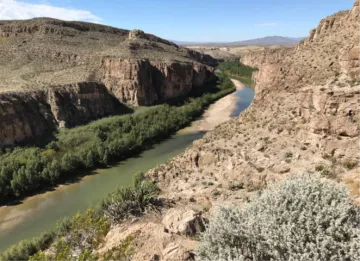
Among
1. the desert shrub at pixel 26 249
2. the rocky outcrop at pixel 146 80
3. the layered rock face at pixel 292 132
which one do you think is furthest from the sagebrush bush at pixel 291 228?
the rocky outcrop at pixel 146 80

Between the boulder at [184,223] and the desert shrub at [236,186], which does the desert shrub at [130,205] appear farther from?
the desert shrub at [236,186]

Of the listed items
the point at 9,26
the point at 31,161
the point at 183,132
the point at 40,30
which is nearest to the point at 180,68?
the point at 183,132

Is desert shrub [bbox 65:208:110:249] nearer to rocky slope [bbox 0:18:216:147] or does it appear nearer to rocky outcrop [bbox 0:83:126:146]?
rocky outcrop [bbox 0:83:126:146]

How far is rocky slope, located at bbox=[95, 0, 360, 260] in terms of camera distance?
1202cm

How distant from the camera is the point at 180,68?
72.1 meters

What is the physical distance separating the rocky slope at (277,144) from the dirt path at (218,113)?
80.3ft

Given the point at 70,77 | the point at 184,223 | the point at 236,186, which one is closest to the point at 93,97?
the point at 70,77

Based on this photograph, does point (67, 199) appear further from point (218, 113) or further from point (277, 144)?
point (218, 113)

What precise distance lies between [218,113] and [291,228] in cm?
5427

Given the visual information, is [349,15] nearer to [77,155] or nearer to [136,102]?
[77,155]

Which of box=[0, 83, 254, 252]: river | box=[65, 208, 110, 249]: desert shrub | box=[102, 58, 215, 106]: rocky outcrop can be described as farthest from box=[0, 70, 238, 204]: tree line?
box=[65, 208, 110, 249]: desert shrub

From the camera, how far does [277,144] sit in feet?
65.6

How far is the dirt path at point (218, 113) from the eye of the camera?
5342 centimetres

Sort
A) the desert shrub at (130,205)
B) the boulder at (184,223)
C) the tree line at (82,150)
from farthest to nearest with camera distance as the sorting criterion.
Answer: the tree line at (82,150) < the desert shrub at (130,205) < the boulder at (184,223)
